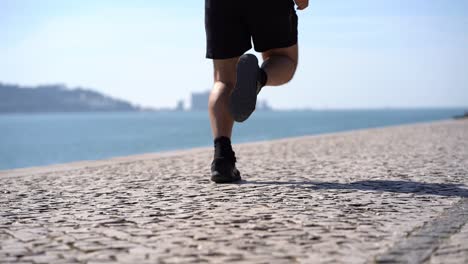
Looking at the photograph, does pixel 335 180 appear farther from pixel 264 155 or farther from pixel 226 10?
pixel 264 155

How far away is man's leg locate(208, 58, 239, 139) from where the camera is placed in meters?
3.69

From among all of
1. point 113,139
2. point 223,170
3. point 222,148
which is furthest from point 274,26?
point 113,139

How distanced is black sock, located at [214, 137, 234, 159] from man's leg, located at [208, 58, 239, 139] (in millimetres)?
30

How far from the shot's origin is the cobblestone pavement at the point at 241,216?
2004 millimetres

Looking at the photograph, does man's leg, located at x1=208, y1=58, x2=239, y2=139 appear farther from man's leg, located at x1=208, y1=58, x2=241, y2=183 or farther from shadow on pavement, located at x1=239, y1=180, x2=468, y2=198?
shadow on pavement, located at x1=239, y1=180, x2=468, y2=198

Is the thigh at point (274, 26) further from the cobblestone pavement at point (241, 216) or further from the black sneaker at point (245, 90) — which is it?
the cobblestone pavement at point (241, 216)

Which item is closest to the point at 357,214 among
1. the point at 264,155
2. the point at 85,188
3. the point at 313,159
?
the point at 85,188

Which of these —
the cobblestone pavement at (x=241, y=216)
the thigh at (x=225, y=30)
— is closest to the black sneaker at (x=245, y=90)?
the thigh at (x=225, y=30)

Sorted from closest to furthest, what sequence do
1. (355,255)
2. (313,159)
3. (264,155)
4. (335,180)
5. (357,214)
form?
(355,255) < (357,214) < (335,180) < (313,159) < (264,155)

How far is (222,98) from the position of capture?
3.74 metres

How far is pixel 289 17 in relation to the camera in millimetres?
3742

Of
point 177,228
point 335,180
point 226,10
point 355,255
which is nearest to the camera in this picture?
point 355,255

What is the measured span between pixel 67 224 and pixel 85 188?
130 centimetres

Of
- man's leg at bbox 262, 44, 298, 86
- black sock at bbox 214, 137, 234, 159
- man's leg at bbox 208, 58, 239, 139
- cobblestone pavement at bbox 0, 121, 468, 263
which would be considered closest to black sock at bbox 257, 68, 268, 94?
man's leg at bbox 262, 44, 298, 86
